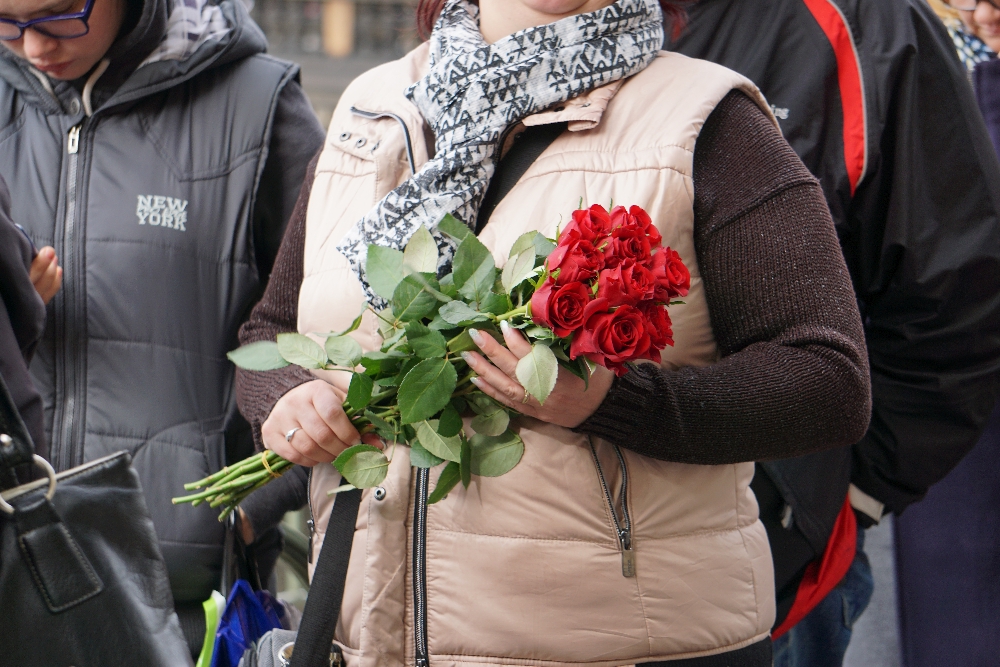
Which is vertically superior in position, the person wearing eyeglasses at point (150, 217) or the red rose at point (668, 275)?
the red rose at point (668, 275)

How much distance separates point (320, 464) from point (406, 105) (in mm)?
617

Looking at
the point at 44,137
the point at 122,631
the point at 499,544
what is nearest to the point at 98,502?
the point at 122,631

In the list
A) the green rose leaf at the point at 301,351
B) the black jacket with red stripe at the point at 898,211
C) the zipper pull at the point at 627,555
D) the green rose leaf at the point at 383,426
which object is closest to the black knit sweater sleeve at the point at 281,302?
the green rose leaf at the point at 301,351

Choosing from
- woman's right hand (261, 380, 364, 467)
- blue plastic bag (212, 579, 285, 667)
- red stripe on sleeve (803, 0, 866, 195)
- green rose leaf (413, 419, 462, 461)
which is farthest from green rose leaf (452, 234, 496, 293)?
red stripe on sleeve (803, 0, 866, 195)

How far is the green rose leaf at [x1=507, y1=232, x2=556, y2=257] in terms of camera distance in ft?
4.69

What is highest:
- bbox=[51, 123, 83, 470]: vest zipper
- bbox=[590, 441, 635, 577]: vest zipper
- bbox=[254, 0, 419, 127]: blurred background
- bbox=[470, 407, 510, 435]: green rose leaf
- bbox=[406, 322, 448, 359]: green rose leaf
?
bbox=[406, 322, 448, 359]: green rose leaf

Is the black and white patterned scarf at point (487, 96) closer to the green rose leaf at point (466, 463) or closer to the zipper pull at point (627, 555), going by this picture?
the green rose leaf at point (466, 463)

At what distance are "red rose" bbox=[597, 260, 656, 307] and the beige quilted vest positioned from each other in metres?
0.23

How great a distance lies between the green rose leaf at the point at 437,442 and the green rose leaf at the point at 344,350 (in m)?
0.16

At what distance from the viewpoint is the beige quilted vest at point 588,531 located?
1496 millimetres

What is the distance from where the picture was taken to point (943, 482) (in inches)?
99.9

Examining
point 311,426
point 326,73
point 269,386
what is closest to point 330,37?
point 326,73

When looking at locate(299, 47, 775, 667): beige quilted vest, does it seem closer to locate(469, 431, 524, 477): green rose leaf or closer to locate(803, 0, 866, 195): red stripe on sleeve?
locate(469, 431, 524, 477): green rose leaf

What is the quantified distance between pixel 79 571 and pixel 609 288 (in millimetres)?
891
